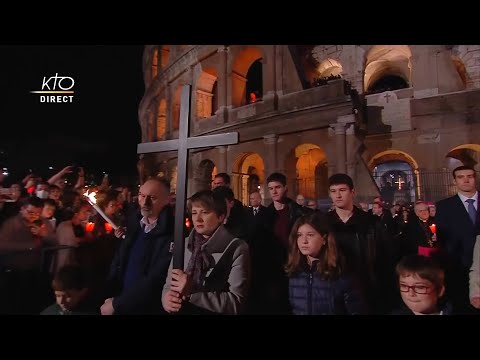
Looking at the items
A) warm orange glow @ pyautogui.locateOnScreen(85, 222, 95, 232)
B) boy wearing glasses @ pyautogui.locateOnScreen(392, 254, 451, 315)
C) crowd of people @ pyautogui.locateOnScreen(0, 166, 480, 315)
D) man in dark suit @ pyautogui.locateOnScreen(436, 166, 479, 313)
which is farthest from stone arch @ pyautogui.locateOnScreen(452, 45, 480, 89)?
warm orange glow @ pyautogui.locateOnScreen(85, 222, 95, 232)

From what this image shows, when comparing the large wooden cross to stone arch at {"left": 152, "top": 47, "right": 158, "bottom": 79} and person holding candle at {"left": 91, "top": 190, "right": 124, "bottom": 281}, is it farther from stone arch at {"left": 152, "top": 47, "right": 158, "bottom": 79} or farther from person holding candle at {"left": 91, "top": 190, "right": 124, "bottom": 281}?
stone arch at {"left": 152, "top": 47, "right": 158, "bottom": 79}

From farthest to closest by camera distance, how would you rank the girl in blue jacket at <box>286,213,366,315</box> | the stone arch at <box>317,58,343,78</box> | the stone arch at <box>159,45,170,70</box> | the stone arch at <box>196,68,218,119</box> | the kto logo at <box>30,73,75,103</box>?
the stone arch at <box>317,58,343,78</box> < the stone arch at <box>196,68,218,119</box> < the stone arch at <box>159,45,170,70</box> < the kto logo at <box>30,73,75,103</box> < the girl in blue jacket at <box>286,213,366,315</box>

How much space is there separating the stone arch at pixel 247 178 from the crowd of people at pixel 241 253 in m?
0.11

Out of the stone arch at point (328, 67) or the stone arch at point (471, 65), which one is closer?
the stone arch at point (471, 65)

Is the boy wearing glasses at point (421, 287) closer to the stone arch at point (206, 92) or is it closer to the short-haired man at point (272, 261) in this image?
the short-haired man at point (272, 261)

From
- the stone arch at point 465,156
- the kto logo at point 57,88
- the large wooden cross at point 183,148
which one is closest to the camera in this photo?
the large wooden cross at point 183,148

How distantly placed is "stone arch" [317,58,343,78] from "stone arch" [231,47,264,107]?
2181 millimetres

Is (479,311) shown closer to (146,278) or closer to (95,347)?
(146,278)

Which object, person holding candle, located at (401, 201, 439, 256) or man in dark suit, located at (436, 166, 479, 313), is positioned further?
person holding candle, located at (401, 201, 439, 256)

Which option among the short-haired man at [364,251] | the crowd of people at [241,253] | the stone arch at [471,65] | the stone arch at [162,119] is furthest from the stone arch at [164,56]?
the stone arch at [471,65]

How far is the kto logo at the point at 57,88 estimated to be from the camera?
13.7 feet

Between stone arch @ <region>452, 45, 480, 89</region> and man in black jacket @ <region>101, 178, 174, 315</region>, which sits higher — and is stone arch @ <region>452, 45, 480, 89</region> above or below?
above

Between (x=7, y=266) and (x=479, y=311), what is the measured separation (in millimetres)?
5088

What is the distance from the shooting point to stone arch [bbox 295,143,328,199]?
3.83 metres
